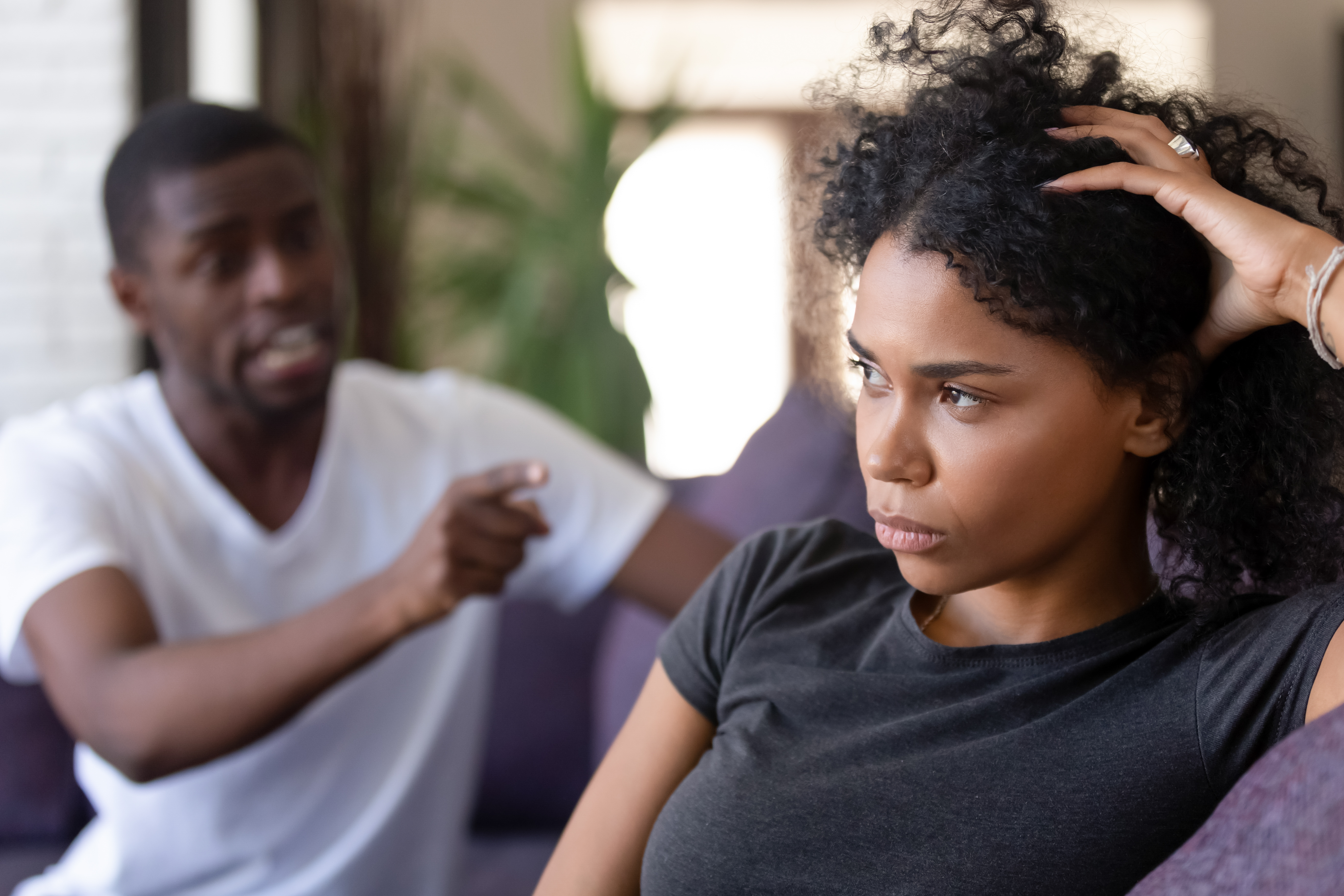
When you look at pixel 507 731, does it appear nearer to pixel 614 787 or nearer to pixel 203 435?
pixel 203 435

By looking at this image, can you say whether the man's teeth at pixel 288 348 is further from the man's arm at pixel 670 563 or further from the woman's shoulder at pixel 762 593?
the woman's shoulder at pixel 762 593

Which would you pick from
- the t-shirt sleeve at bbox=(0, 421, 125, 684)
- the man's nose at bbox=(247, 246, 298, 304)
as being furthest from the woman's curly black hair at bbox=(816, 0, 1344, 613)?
the t-shirt sleeve at bbox=(0, 421, 125, 684)

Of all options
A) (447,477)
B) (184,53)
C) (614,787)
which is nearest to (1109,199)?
(614,787)

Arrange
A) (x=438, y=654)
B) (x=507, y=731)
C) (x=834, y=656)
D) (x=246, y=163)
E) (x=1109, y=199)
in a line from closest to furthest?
1. (x=1109, y=199)
2. (x=834, y=656)
3. (x=246, y=163)
4. (x=438, y=654)
5. (x=507, y=731)

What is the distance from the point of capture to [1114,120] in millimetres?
813

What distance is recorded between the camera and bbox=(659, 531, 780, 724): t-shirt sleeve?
97 cm

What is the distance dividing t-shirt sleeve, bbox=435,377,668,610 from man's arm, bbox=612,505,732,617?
0.02 meters

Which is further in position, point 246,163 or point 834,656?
point 246,163

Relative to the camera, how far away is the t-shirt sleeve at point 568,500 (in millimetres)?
1581

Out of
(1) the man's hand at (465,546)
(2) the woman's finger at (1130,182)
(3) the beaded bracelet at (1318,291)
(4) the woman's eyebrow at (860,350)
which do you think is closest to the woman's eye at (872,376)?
(4) the woman's eyebrow at (860,350)

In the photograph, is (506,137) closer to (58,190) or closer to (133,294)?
(58,190)

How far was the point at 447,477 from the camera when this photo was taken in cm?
161

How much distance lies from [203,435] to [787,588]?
0.92 meters

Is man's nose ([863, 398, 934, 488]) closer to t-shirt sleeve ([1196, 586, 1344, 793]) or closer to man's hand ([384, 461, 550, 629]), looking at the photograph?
t-shirt sleeve ([1196, 586, 1344, 793])
